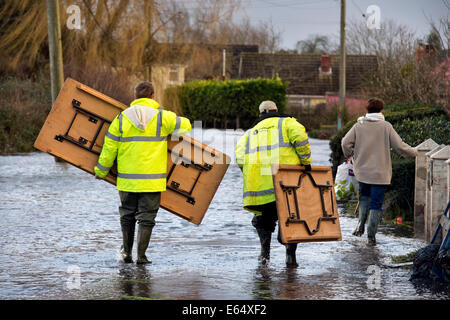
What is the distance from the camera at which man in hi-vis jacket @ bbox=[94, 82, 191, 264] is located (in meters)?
7.77

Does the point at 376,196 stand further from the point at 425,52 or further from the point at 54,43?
the point at 54,43

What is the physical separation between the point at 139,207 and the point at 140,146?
2.10 ft

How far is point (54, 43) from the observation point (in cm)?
1934

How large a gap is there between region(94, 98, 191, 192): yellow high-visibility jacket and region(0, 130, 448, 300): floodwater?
87 centimetres

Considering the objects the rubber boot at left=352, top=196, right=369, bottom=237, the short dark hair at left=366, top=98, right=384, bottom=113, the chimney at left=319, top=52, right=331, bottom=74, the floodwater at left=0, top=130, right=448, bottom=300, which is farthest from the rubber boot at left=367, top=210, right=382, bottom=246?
the chimney at left=319, top=52, right=331, bottom=74

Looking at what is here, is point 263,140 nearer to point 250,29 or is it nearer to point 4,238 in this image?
point 4,238

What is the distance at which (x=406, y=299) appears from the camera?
6.37m

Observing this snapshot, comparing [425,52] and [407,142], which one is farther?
[425,52]

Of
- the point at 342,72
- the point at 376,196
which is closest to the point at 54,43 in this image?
the point at 376,196

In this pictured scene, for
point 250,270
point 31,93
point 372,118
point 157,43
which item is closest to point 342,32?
point 157,43

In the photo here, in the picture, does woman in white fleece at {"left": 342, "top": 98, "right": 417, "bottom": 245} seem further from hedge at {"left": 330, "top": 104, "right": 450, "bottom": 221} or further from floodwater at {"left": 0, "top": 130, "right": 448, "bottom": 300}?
hedge at {"left": 330, "top": 104, "right": 450, "bottom": 221}
